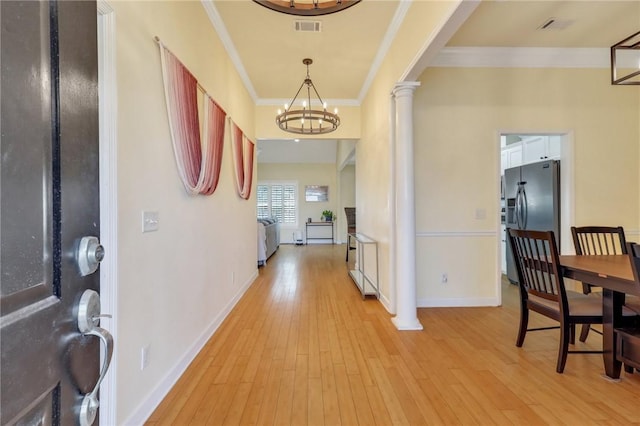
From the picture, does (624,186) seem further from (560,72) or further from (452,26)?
(452,26)

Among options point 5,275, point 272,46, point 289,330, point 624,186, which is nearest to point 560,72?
point 624,186

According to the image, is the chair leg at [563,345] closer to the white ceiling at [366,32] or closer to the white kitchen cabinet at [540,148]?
the white kitchen cabinet at [540,148]

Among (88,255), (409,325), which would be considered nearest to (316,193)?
(409,325)

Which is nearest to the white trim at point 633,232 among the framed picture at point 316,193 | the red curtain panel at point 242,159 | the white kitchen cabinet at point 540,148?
the white kitchen cabinet at point 540,148

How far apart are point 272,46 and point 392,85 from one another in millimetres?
1436

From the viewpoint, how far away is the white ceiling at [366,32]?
270 cm

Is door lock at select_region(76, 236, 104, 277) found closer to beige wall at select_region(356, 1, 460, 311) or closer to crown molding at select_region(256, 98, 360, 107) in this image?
beige wall at select_region(356, 1, 460, 311)

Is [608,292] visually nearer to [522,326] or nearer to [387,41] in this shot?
[522,326]

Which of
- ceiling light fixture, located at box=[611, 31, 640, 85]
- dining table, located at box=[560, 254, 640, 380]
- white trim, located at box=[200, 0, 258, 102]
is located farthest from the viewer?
white trim, located at box=[200, 0, 258, 102]

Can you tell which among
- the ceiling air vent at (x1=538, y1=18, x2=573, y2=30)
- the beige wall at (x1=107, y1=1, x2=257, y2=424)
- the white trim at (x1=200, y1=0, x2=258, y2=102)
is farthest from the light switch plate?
the ceiling air vent at (x1=538, y1=18, x2=573, y2=30)

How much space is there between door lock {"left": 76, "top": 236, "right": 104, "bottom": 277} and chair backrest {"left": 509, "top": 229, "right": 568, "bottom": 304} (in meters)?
2.37

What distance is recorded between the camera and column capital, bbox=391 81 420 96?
9.35 feet

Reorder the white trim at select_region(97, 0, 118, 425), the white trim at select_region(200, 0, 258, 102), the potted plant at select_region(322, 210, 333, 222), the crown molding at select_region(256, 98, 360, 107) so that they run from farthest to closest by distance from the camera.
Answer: the potted plant at select_region(322, 210, 333, 222) < the crown molding at select_region(256, 98, 360, 107) < the white trim at select_region(200, 0, 258, 102) < the white trim at select_region(97, 0, 118, 425)

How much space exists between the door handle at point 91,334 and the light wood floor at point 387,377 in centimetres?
127
